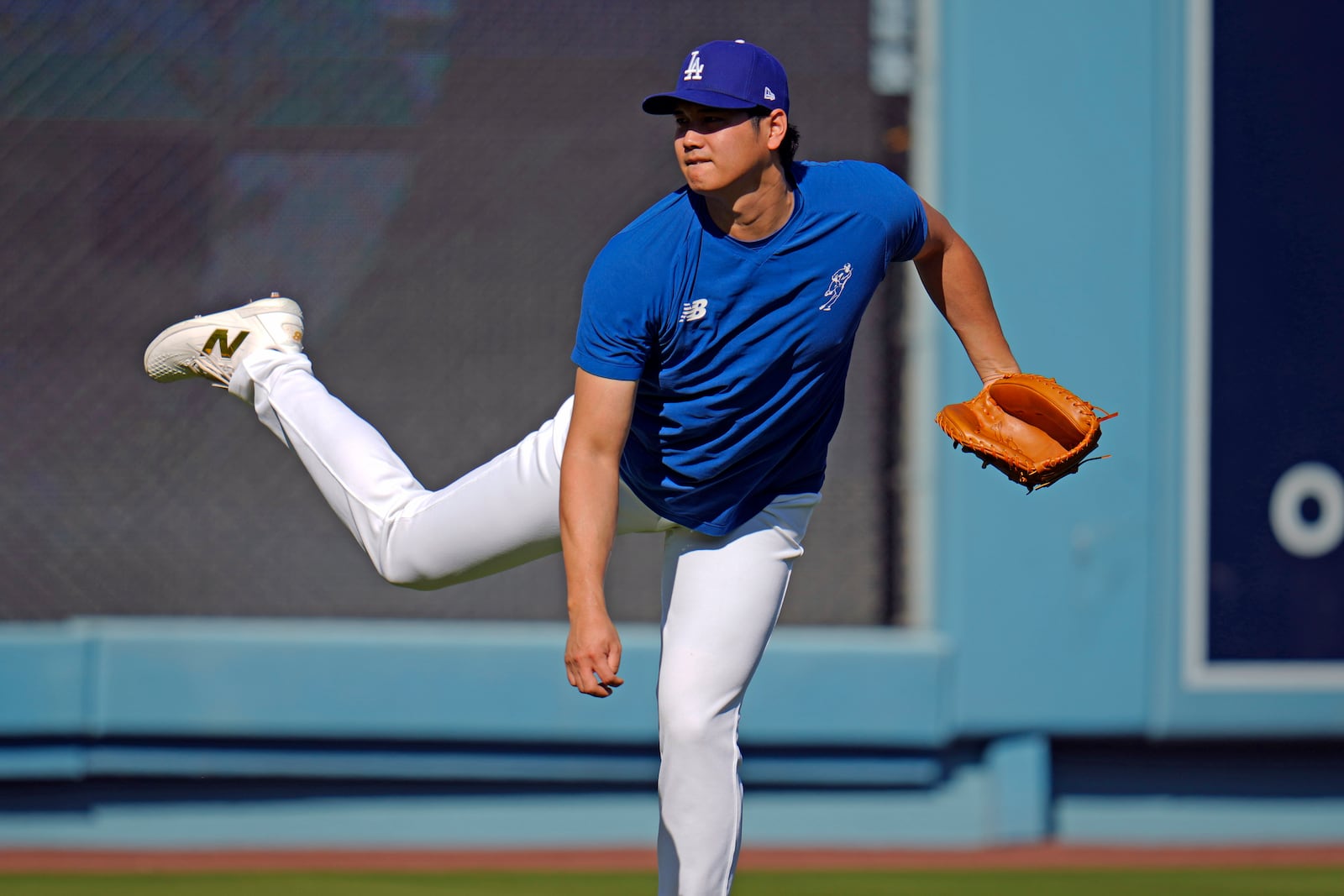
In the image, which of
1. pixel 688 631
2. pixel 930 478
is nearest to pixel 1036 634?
pixel 930 478

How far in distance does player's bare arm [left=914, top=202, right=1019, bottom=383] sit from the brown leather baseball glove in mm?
189

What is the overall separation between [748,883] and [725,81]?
2544mm

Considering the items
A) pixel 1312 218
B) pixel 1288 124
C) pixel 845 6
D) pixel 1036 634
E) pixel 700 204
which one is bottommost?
pixel 1036 634

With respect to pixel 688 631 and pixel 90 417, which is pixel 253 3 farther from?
pixel 688 631

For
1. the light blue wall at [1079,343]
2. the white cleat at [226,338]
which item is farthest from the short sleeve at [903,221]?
the light blue wall at [1079,343]

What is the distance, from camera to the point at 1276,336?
4715 millimetres

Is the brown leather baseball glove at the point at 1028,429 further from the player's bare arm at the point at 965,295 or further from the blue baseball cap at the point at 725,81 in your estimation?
the blue baseball cap at the point at 725,81

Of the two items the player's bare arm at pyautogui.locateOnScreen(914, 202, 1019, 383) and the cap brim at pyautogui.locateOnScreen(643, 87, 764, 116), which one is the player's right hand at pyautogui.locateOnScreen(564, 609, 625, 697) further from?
the player's bare arm at pyautogui.locateOnScreen(914, 202, 1019, 383)

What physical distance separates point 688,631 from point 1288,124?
3257 millimetres

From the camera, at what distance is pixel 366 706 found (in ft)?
14.6

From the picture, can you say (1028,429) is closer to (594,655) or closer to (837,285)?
(837,285)

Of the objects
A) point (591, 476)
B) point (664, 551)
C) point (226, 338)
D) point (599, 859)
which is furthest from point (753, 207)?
point (599, 859)

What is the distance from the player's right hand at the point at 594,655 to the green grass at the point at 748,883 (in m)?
1.80

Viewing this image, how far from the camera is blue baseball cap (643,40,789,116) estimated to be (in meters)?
2.40
